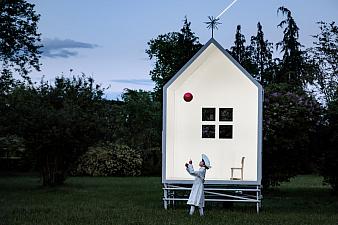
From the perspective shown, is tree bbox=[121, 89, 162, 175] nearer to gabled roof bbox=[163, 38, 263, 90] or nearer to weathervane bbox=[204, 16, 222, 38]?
gabled roof bbox=[163, 38, 263, 90]

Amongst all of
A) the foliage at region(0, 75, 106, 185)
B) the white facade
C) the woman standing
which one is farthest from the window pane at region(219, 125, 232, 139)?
the foliage at region(0, 75, 106, 185)

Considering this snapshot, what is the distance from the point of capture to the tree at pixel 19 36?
3475 cm

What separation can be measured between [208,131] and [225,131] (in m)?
0.47

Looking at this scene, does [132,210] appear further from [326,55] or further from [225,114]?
[326,55]

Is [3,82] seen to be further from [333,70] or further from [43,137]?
[333,70]

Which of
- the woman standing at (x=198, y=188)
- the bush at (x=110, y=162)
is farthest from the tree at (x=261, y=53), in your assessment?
the woman standing at (x=198, y=188)

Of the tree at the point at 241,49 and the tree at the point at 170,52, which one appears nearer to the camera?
the tree at the point at 170,52

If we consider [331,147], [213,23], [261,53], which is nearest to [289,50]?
[261,53]

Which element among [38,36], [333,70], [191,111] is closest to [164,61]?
[38,36]

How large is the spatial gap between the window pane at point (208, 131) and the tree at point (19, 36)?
19.7 m

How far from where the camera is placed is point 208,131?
704 inches

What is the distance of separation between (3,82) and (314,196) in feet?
64.4

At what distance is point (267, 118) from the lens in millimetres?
21703

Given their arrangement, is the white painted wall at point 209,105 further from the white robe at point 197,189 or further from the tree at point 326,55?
the tree at point 326,55
